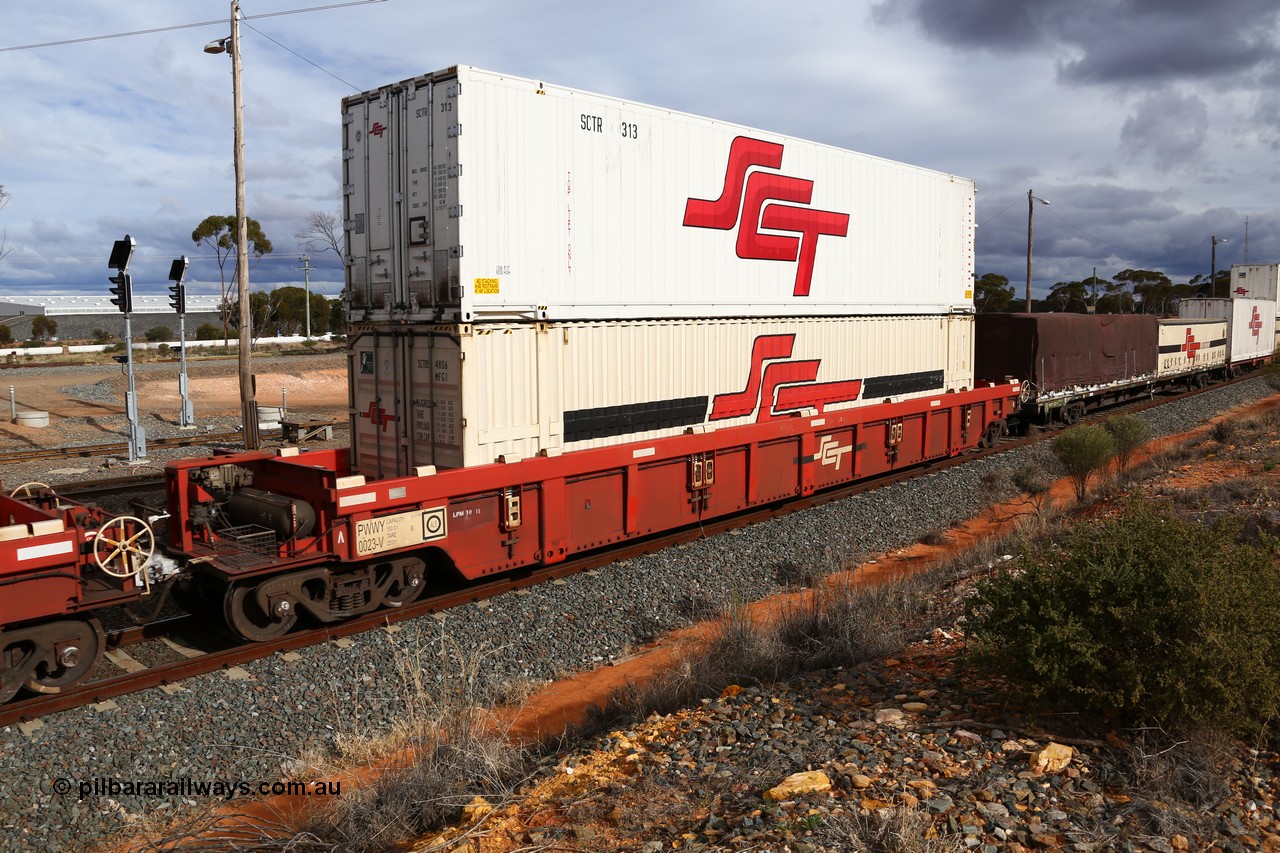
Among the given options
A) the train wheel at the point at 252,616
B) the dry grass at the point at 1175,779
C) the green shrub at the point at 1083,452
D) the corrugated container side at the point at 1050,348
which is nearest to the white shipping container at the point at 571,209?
the train wheel at the point at 252,616

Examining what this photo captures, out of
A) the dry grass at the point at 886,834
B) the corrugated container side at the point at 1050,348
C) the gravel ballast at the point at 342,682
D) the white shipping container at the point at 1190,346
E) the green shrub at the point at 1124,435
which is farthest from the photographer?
the white shipping container at the point at 1190,346

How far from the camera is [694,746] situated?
5.18 m

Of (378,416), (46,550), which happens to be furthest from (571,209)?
(46,550)

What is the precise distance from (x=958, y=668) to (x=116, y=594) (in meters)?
6.36

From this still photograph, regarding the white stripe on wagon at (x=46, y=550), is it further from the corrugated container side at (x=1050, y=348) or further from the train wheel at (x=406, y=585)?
the corrugated container side at (x=1050, y=348)

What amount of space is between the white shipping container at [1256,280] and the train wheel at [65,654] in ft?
208

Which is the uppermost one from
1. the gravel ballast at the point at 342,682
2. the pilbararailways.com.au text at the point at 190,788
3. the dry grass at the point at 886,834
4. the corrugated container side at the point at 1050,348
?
the corrugated container side at the point at 1050,348

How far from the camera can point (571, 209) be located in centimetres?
955

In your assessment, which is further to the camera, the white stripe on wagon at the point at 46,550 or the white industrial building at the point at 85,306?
the white industrial building at the point at 85,306

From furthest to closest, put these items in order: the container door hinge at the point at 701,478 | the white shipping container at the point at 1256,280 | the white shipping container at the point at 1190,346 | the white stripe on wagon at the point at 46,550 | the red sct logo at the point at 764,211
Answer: the white shipping container at the point at 1256,280 < the white shipping container at the point at 1190,346 < the red sct logo at the point at 764,211 < the container door hinge at the point at 701,478 < the white stripe on wagon at the point at 46,550

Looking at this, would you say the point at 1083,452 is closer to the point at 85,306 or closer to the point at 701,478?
the point at 701,478

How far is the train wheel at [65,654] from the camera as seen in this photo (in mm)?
6543

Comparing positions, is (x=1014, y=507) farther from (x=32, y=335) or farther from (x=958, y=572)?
(x=32, y=335)

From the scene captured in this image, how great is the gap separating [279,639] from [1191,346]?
107ft
